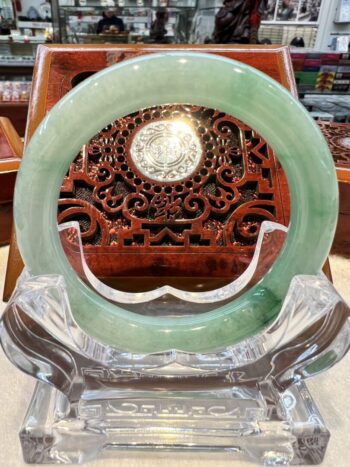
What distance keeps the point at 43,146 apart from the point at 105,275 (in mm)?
324

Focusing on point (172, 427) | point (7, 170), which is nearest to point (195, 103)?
point (172, 427)

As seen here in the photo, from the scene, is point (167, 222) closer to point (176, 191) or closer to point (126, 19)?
point (176, 191)

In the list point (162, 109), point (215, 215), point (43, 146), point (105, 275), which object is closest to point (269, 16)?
point (162, 109)

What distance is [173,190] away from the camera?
0.77 m

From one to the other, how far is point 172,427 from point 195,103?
391mm

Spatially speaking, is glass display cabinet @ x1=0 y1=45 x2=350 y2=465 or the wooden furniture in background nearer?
glass display cabinet @ x1=0 y1=45 x2=350 y2=465

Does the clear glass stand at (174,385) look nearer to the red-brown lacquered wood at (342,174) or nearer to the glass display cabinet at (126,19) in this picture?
the red-brown lacquered wood at (342,174)

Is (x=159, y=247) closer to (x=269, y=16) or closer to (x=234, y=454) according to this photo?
(x=234, y=454)

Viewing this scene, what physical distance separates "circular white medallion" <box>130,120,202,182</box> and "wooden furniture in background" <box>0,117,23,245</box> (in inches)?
11.6

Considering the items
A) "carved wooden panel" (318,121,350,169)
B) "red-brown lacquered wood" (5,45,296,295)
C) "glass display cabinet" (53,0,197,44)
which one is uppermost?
"glass display cabinet" (53,0,197,44)

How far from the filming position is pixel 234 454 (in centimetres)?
52

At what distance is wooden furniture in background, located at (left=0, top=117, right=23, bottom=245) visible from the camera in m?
0.88

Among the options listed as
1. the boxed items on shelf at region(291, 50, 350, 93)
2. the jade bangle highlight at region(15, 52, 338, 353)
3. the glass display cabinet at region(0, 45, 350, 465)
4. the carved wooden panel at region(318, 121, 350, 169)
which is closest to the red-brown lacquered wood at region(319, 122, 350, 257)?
the carved wooden panel at region(318, 121, 350, 169)

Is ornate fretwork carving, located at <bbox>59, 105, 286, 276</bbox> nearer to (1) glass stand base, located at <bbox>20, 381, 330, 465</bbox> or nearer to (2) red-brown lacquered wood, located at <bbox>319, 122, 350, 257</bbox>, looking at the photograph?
(2) red-brown lacquered wood, located at <bbox>319, 122, 350, 257</bbox>
